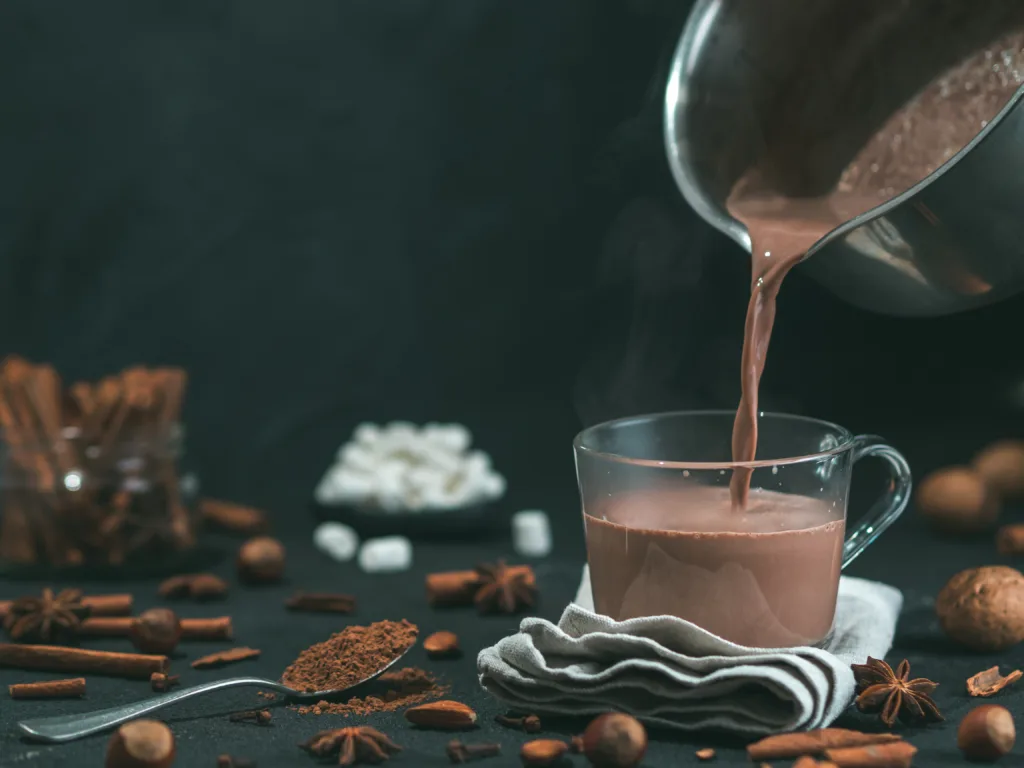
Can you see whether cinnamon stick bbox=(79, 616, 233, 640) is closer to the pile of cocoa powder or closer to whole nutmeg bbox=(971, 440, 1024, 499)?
the pile of cocoa powder

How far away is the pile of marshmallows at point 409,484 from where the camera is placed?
9.88ft

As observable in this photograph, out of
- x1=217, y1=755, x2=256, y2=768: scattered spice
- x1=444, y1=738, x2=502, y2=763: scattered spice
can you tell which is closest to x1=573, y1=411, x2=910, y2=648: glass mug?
x1=444, y1=738, x2=502, y2=763: scattered spice

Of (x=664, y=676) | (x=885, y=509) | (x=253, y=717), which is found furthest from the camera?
(x=885, y=509)

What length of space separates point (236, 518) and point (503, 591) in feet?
2.89

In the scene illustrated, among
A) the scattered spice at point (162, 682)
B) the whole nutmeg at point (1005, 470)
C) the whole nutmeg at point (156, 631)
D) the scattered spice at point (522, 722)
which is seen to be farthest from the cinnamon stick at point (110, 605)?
the whole nutmeg at point (1005, 470)

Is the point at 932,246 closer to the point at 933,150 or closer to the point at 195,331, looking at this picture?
the point at 933,150

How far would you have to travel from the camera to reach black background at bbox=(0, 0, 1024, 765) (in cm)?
346

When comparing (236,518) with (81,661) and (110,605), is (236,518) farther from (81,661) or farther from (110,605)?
(81,661)

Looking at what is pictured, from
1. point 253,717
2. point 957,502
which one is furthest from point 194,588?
point 957,502

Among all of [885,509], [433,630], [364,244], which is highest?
[364,244]

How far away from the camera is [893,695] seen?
1.92m

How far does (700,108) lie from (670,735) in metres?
1.17

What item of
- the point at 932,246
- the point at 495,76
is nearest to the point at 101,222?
the point at 495,76

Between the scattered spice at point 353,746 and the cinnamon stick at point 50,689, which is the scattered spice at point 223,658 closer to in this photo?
the cinnamon stick at point 50,689
